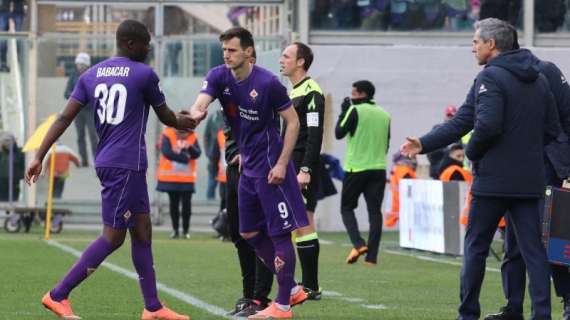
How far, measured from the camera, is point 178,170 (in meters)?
21.9

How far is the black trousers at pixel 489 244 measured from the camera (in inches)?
344

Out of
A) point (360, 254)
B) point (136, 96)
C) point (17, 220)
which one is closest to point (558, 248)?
point (136, 96)

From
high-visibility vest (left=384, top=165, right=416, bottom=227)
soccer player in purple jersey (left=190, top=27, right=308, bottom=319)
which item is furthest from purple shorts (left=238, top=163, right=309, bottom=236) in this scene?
high-visibility vest (left=384, top=165, right=416, bottom=227)

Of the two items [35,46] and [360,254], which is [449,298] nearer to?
[360,254]

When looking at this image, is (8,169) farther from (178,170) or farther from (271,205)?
(271,205)

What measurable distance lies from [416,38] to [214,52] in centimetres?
345

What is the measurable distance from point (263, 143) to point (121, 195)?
1029 mm

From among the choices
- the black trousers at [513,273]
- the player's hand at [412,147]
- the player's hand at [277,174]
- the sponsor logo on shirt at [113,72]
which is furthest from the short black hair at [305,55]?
the player's hand at [412,147]

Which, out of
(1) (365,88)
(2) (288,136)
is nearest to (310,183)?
(2) (288,136)

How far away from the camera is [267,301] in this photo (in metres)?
10.1

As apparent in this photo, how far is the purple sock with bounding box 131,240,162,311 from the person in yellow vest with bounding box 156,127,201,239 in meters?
12.4

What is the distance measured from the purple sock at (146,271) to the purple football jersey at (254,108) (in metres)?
0.85

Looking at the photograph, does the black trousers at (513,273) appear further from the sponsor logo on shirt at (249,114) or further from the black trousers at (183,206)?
the black trousers at (183,206)

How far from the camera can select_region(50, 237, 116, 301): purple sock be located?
920cm
